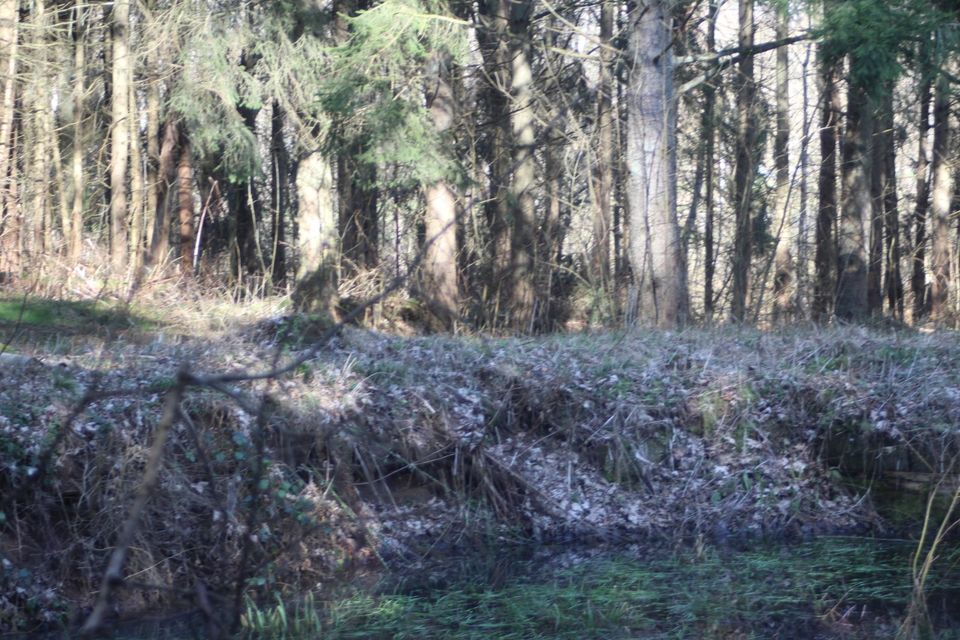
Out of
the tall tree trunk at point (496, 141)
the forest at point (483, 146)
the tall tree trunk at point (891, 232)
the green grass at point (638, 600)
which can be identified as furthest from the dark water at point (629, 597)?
the tall tree trunk at point (891, 232)

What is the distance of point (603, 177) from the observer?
14008mm

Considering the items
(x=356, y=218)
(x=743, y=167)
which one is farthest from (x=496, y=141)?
(x=743, y=167)

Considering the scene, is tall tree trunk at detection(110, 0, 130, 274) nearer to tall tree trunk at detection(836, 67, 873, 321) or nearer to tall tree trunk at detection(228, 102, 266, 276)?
tall tree trunk at detection(228, 102, 266, 276)

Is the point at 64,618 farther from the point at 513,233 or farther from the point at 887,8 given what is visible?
the point at 513,233

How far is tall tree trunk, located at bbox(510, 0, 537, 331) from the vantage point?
15.9 m

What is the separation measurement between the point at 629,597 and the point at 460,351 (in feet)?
12.9

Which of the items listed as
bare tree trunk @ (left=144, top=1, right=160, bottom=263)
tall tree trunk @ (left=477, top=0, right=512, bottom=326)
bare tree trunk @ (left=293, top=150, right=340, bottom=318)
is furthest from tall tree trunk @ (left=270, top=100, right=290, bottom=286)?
tall tree trunk @ (left=477, top=0, right=512, bottom=326)

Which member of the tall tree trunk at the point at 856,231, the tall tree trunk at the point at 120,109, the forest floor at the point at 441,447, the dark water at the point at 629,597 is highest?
the tall tree trunk at the point at 120,109

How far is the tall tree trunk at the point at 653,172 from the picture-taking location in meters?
12.2

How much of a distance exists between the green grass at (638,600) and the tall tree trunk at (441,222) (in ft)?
26.9

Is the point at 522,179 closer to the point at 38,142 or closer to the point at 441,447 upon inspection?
the point at 38,142

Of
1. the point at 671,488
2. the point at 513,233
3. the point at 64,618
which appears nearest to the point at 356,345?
the point at 671,488

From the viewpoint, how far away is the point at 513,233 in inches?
675

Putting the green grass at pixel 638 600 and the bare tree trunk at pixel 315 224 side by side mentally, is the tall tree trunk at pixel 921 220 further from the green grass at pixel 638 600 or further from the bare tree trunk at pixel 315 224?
the green grass at pixel 638 600
